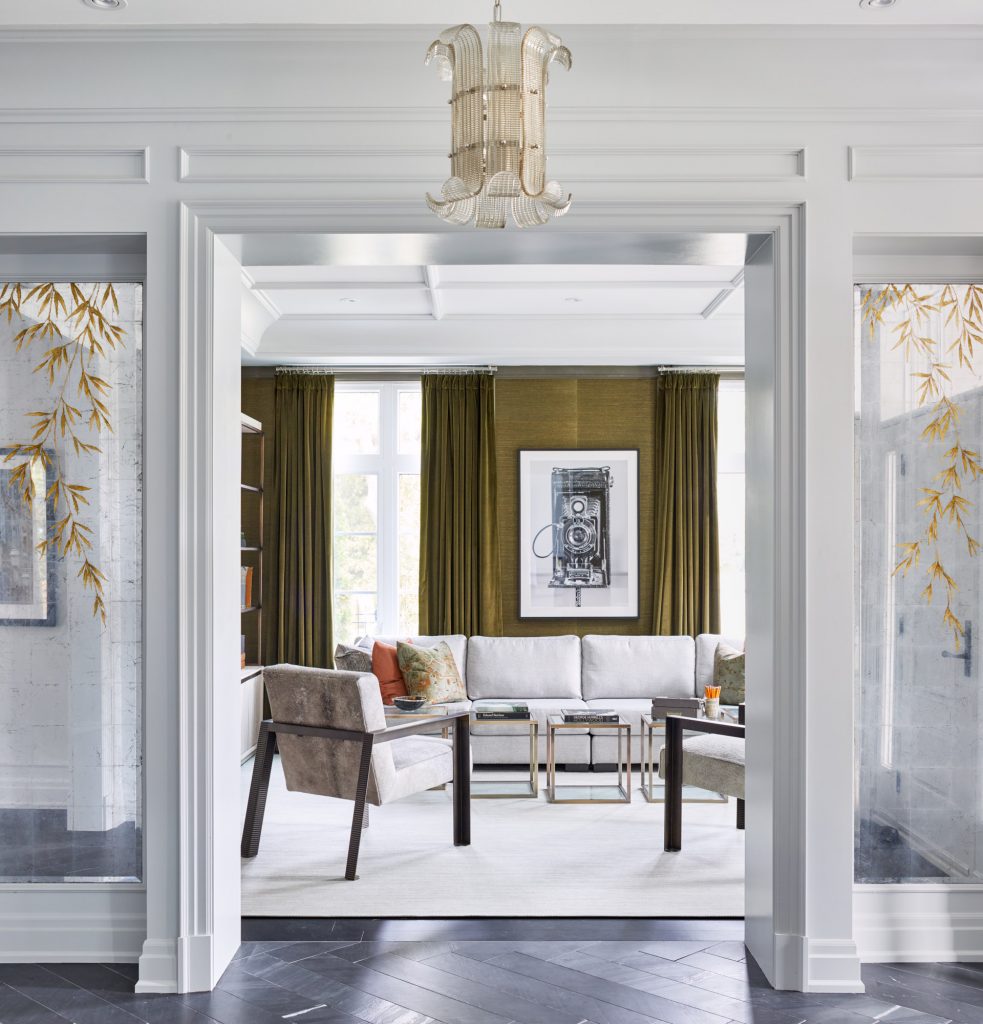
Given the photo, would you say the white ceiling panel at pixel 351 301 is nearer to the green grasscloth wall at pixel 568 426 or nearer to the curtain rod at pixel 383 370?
the curtain rod at pixel 383 370

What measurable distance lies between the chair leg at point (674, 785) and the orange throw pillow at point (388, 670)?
2.08 meters

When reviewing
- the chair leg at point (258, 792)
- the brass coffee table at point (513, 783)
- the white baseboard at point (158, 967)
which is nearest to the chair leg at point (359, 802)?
the chair leg at point (258, 792)

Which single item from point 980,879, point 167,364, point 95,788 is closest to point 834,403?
point 980,879

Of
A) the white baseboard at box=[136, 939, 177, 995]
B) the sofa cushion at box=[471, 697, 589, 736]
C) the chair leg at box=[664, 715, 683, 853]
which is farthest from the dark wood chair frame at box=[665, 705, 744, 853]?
the white baseboard at box=[136, 939, 177, 995]

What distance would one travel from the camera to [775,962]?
287cm

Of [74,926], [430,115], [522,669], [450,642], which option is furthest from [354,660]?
[430,115]

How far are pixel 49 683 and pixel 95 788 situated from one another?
385 millimetres

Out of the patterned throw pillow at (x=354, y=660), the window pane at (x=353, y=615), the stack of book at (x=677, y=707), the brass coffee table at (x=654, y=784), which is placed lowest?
the brass coffee table at (x=654, y=784)

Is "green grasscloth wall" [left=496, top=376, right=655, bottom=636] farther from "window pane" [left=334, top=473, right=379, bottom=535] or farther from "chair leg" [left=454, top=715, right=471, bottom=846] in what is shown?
"chair leg" [left=454, top=715, right=471, bottom=846]

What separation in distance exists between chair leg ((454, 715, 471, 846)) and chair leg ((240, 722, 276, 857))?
2.92ft

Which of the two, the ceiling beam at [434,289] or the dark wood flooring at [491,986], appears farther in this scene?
the ceiling beam at [434,289]

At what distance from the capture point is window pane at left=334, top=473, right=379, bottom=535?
6938 millimetres

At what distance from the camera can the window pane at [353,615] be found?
691cm

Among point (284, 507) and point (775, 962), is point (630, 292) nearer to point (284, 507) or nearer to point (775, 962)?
point (284, 507)
